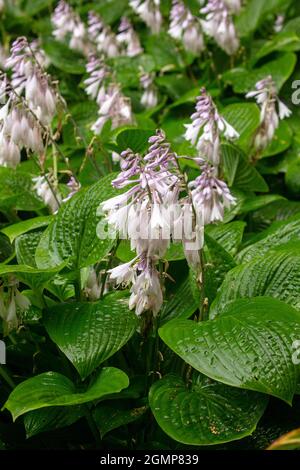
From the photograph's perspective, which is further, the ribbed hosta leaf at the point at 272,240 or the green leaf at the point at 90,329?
the ribbed hosta leaf at the point at 272,240

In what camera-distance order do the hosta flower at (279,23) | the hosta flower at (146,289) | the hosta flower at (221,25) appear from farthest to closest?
the hosta flower at (279,23) → the hosta flower at (221,25) → the hosta flower at (146,289)

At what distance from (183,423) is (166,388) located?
0.18 meters

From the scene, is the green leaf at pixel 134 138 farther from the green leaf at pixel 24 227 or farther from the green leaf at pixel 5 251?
the green leaf at pixel 5 251

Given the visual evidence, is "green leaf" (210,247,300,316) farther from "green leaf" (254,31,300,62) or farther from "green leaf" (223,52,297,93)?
"green leaf" (254,31,300,62)

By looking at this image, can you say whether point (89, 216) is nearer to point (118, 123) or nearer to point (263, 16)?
point (118, 123)

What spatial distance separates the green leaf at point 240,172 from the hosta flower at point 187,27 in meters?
1.34

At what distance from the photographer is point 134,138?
3180 mm

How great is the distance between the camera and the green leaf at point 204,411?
6.76ft

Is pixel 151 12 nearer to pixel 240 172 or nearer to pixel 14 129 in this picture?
pixel 240 172

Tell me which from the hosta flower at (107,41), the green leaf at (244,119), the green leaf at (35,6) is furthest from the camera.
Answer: the green leaf at (35,6)

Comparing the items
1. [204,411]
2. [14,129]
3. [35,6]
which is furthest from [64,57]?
[204,411]

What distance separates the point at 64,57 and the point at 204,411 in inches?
155

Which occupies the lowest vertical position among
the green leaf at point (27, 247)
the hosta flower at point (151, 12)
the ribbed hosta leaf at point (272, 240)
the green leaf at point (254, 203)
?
the green leaf at point (254, 203)

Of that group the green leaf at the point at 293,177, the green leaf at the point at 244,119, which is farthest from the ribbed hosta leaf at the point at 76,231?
the green leaf at the point at 293,177
